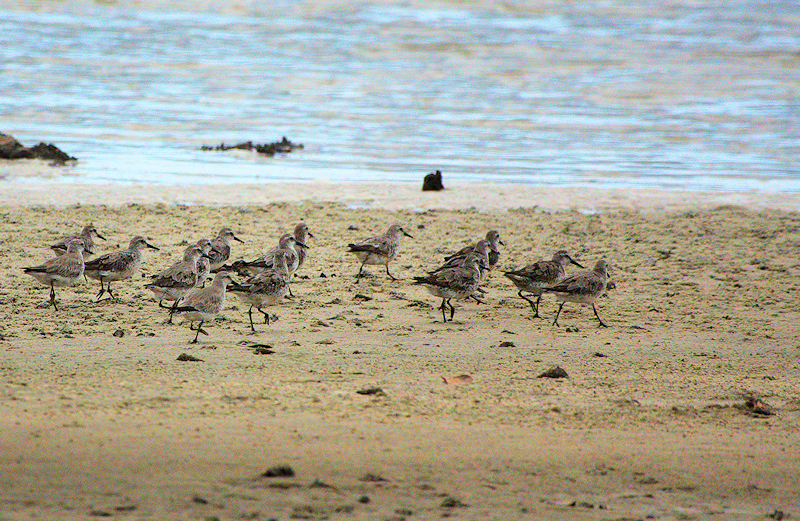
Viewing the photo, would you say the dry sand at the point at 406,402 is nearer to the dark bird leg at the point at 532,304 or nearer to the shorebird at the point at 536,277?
the dark bird leg at the point at 532,304

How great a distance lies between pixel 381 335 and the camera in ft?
29.4

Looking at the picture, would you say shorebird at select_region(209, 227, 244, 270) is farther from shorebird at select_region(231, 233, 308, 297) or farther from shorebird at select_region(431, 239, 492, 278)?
shorebird at select_region(431, 239, 492, 278)

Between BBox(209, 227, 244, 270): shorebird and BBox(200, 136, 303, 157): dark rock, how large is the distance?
27.5 feet

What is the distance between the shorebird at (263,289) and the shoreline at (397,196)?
226 inches

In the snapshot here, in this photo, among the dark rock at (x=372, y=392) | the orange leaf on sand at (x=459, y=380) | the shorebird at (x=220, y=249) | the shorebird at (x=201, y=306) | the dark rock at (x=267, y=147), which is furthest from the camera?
the dark rock at (x=267, y=147)

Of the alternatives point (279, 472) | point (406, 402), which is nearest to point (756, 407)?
point (406, 402)

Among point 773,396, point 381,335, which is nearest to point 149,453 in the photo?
point 381,335

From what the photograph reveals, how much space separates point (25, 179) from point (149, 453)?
11744mm

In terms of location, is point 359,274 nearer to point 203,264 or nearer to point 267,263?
point 267,263

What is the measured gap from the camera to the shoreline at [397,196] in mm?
14969

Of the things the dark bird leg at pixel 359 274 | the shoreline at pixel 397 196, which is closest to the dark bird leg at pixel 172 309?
the dark bird leg at pixel 359 274

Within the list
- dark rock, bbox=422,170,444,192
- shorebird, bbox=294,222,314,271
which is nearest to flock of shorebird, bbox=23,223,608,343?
shorebird, bbox=294,222,314,271

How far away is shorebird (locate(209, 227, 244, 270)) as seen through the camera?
1148 cm

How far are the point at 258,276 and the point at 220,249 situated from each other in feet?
8.19
